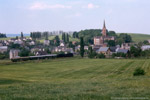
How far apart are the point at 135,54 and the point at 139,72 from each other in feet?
214

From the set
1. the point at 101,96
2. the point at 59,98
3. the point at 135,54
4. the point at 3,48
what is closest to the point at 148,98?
the point at 101,96

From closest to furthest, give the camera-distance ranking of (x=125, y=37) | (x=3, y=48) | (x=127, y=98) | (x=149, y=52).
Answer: (x=127, y=98) → (x=149, y=52) → (x=3, y=48) → (x=125, y=37)

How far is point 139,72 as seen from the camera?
35250mm

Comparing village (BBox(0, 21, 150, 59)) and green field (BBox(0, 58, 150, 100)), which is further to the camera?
village (BBox(0, 21, 150, 59))

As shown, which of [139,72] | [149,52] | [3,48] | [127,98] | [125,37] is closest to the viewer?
[127,98]

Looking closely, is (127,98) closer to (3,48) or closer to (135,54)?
(135,54)

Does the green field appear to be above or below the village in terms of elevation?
→ above

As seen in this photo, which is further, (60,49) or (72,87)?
(60,49)

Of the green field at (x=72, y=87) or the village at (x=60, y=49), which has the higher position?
the green field at (x=72, y=87)

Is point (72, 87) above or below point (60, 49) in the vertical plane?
above

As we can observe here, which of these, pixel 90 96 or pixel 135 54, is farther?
pixel 135 54

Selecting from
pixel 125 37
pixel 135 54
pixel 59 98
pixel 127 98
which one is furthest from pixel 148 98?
pixel 125 37

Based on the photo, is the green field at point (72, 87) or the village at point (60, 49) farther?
the village at point (60, 49)

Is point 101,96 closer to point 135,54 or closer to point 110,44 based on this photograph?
point 135,54
